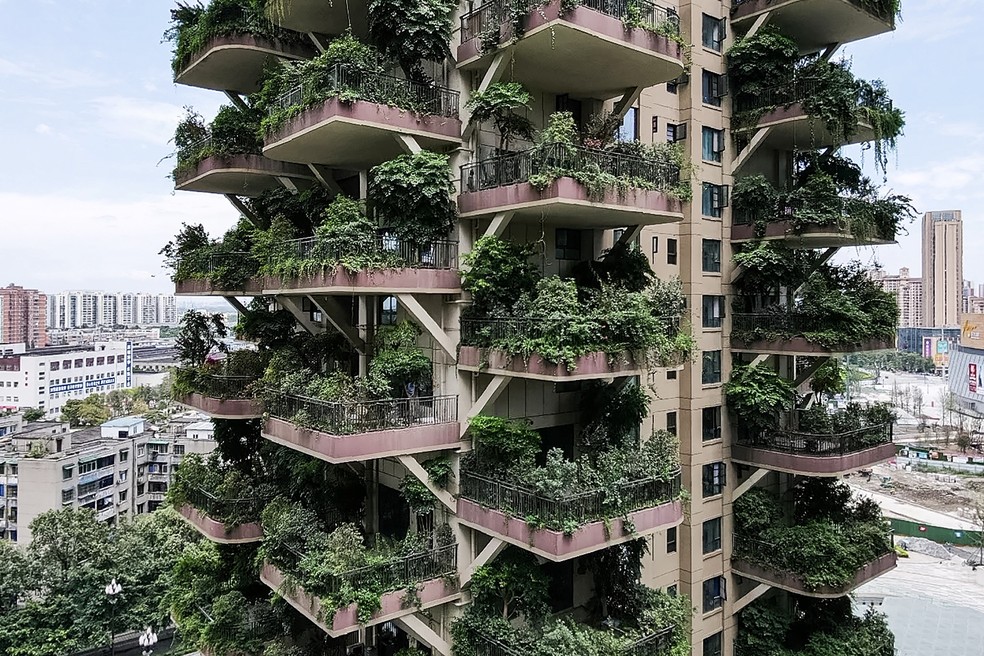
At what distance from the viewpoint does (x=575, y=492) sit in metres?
10.8

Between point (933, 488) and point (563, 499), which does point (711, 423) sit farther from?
point (933, 488)

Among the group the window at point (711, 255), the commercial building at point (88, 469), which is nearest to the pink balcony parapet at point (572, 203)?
the window at point (711, 255)

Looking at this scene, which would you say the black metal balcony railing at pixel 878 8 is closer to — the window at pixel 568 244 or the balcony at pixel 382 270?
the window at pixel 568 244

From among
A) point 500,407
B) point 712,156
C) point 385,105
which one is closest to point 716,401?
point 712,156

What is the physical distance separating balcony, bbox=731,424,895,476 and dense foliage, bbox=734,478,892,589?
1.56m

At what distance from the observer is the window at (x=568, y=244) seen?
13969mm

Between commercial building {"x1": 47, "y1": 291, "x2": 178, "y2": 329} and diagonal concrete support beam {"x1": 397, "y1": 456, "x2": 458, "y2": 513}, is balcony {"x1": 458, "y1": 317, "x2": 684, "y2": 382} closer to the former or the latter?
diagonal concrete support beam {"x1": 397, "y1": 456, "x2": 458, "y2": 513}

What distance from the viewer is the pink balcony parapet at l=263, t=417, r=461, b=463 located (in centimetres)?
1083

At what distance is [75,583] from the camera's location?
31.7 meters

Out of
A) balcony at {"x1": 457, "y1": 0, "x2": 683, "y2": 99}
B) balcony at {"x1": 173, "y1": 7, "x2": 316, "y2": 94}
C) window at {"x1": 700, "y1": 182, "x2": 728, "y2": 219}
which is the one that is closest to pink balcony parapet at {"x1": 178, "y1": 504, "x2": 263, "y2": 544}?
balcony at {"x1": 173, "y1": 7, "x2": 316, "y2": 94}

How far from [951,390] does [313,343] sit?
114 m

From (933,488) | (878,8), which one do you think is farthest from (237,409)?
(933,488)

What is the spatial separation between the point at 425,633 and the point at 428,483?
2.94m

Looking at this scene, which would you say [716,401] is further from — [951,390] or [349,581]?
[951,390]
